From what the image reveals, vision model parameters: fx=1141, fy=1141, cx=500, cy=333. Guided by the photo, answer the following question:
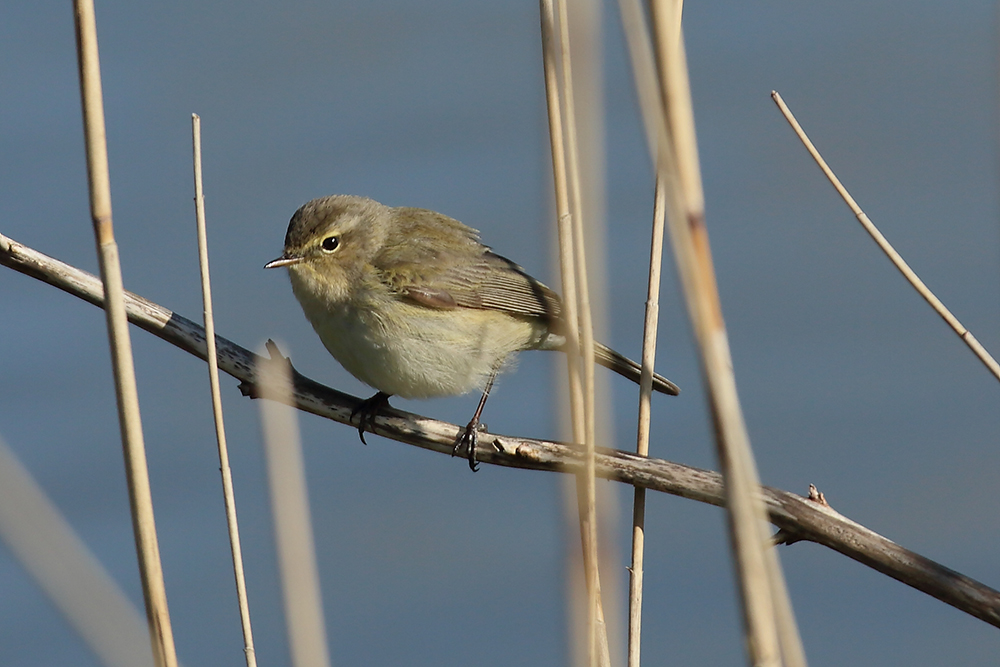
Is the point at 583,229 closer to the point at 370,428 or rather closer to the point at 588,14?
the point at 588,14

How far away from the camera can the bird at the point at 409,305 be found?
387 cm

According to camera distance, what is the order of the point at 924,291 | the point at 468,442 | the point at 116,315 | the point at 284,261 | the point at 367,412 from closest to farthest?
the point at 116,315
the point at 924,291
the point at 468,442
the point at 367,412
the point at 284,261

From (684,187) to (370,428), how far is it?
2.04 m

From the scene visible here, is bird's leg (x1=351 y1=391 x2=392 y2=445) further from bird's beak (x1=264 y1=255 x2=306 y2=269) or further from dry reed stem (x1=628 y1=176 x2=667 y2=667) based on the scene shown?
dry reed stem (x1=628 y1=176 x2=667 y2=667)

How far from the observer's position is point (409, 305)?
4004mm

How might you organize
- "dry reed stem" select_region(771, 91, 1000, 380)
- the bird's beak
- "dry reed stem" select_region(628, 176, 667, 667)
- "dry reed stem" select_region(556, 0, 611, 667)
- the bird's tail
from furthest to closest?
1. the bird's beak
2. the bird's tail
3. "dry reed stem" select_region(628, 176, 667, 667)
4. "dry reed stem" select_region(771, 91, 1000, 380)
5. "dry reed stem" select_region(556, 0, 611, 667)

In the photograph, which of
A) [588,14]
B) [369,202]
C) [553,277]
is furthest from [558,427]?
[369,202]

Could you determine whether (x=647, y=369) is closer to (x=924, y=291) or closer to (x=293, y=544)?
(x=924, y=291)

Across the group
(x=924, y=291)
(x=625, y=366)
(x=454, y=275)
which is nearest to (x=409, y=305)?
(x=454, y=275)

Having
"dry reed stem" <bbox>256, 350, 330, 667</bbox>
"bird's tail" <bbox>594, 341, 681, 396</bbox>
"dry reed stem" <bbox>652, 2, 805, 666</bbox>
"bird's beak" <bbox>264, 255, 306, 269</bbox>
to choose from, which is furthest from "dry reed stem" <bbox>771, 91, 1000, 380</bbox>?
"bird's beak" <bbox>264, 255, 306, 269</bbox>

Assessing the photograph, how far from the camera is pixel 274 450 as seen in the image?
2.45 metres

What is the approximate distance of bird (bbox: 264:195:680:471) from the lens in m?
3.87

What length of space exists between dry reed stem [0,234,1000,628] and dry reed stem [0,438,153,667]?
24.3 inches

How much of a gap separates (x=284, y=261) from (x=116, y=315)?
1869 mm
